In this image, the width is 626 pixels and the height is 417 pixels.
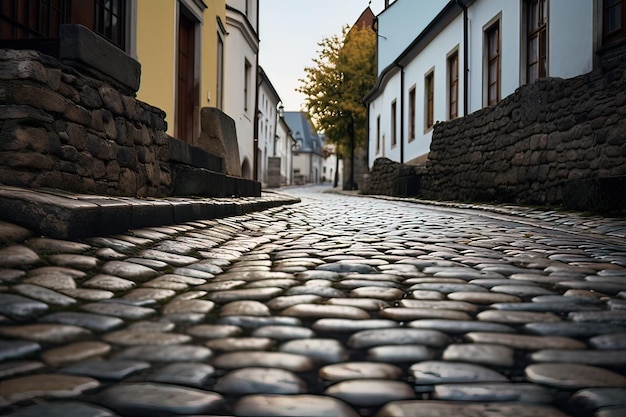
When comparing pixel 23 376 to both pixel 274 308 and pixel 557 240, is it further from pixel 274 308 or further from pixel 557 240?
pixel 557 240

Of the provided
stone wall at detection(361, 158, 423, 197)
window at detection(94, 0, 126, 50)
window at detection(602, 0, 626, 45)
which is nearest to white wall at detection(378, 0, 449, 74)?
stone wall at detection(361, 158, 423, 197)

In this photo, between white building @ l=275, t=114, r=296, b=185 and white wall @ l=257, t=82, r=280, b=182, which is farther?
white building @ l=275, t=114, r=296, b=185

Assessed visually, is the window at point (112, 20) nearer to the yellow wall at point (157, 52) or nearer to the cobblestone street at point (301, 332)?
the yellow wall at point (157, 52)

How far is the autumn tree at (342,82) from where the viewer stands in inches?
1133

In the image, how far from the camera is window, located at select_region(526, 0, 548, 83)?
1007 cm

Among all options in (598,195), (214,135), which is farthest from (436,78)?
(598,195)

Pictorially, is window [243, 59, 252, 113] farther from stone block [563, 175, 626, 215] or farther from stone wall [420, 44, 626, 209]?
stone block [563, 175, 626, 215]

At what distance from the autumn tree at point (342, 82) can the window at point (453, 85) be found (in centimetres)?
1351

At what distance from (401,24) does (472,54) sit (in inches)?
423

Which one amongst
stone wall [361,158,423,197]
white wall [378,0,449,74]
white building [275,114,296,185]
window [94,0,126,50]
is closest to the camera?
window [94,0,126,50]

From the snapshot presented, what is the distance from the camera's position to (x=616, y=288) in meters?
2.70

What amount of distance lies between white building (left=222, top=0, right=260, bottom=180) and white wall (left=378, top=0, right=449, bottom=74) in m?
6.67

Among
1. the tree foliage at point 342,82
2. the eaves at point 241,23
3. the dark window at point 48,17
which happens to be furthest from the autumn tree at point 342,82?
the dark window at point 48,17

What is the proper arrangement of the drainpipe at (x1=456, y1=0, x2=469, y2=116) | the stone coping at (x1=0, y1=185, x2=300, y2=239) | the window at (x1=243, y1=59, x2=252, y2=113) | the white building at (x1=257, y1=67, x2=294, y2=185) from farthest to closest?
the white building at (x1=257, y1=67, x2=294, y2=185) < the window at (x1=243, y1=59, x2=252, y2=113) < the drainpipe at (x1=456, y1=0, x2=469, y2=116) < the stone coping at (x1=0, y1=185, x2=300, y2=239)
